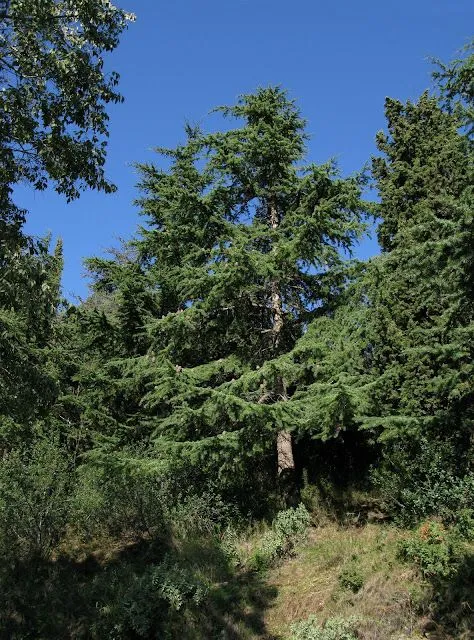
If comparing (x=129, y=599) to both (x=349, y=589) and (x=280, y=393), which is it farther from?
(x=280, y=393)

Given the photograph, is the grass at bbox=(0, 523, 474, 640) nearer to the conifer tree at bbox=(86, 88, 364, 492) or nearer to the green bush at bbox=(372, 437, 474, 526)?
the green bush at bbox=(372, 437, 474, 526)

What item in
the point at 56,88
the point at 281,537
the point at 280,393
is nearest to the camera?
the point at 56,88

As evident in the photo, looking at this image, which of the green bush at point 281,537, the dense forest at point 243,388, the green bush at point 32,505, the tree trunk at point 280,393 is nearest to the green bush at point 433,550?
the dense forest at point 243,388

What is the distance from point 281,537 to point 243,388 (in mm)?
3017

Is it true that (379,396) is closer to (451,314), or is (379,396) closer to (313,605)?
(451,314)

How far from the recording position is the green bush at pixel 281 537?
9.62 metres

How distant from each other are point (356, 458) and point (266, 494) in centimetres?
245

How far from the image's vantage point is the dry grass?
6.93 m

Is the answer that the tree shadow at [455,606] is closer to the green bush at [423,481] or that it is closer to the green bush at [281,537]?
the green bush at [423,481]

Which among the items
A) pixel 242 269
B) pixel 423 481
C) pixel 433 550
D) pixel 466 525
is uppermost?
pixel 242 269

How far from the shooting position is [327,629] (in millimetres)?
6648

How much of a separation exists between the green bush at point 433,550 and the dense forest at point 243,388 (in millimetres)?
34

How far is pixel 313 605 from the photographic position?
7754 mm

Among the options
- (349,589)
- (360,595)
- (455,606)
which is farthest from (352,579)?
(455,606)
